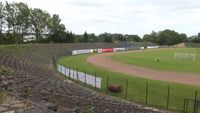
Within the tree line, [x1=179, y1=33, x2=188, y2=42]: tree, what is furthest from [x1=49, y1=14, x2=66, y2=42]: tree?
[x1=179, y1=33, x2=188, y2=42]: tree

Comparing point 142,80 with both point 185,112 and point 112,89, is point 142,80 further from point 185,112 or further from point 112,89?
point 185,112

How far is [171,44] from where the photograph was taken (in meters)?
163

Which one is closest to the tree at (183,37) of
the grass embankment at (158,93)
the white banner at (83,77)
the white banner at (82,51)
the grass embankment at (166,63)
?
the white banner at (82,51)

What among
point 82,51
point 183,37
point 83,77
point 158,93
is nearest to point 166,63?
point 83,77

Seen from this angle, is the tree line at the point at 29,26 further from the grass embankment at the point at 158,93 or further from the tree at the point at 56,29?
the grass embankment at the point at 158,93

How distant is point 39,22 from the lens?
9275cm

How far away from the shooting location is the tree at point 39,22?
90.2 metres

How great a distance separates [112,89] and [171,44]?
147 metres

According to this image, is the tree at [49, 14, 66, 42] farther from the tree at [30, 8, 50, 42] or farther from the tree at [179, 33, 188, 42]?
the tree at [179, 33, 188, 42]

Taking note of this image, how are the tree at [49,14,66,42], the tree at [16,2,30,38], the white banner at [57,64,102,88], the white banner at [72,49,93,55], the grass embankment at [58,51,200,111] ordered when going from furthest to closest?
the tree at [49,14,66,42]
the tree at [16,2,30,38]
the white banner at [72,49,93,55]
the white banner at [57,64,102,88]
the grass embankment at [58,51,200,111]

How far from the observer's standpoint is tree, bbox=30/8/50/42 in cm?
9022

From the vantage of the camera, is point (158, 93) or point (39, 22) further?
point (39, 22)

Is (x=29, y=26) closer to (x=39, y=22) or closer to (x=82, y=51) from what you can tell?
(x=39, y=22)

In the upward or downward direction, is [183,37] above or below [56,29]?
below
